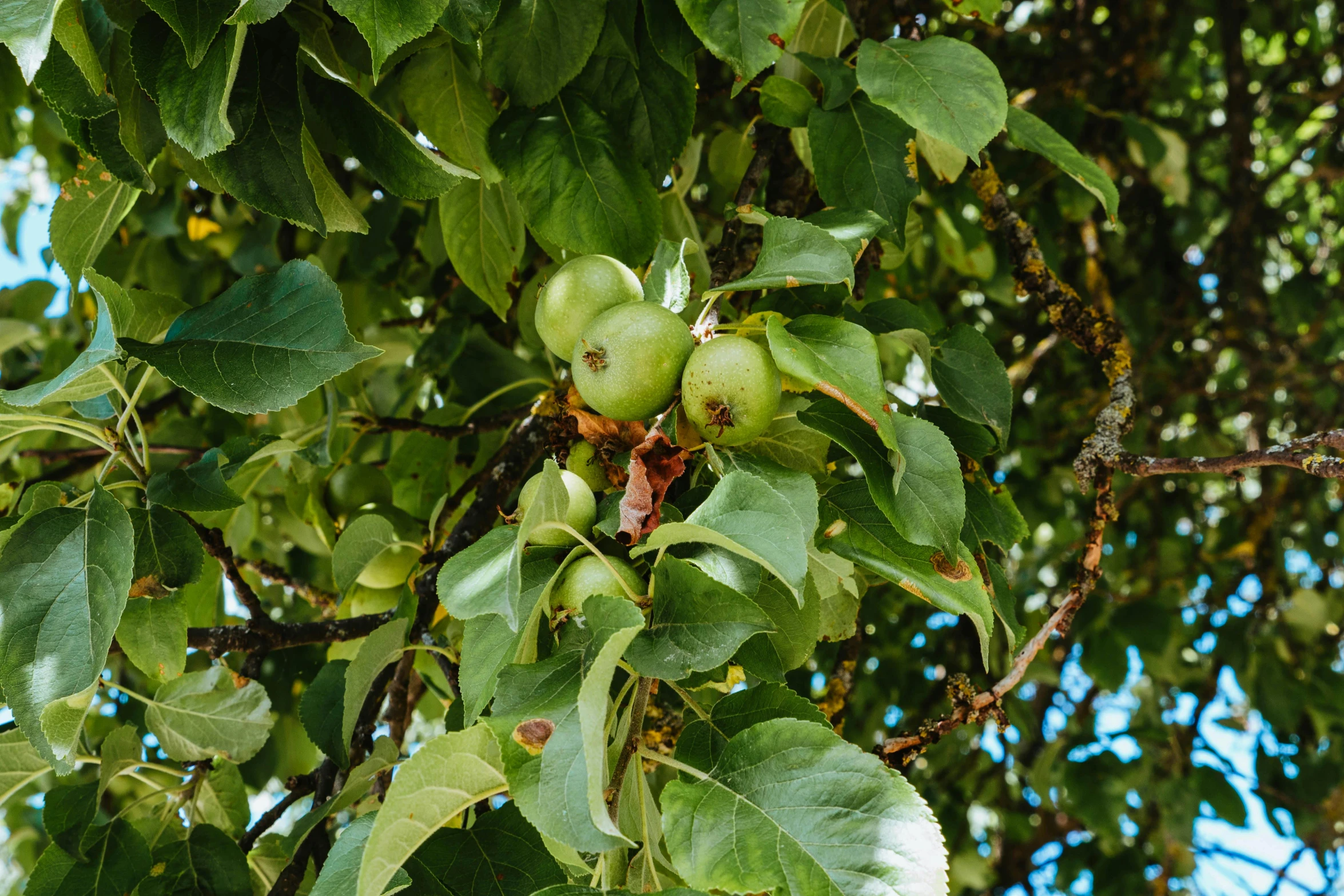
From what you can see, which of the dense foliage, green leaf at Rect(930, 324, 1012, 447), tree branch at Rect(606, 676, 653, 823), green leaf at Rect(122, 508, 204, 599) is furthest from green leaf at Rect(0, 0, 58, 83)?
green leaf at Rect(930, 324, 1012, 447)

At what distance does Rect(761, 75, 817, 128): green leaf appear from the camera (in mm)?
1096

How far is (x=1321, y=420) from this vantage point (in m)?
2.92

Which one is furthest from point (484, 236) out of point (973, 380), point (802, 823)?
point (802, 823)

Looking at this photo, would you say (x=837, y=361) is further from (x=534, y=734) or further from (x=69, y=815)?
(x=69, y=815)

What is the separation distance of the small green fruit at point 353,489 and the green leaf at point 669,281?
0.79 m

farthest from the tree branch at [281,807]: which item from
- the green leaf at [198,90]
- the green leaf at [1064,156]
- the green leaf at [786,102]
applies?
the green leaf at [1064,156]

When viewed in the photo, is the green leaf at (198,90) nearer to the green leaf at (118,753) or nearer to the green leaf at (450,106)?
the green leaf at (450,106)

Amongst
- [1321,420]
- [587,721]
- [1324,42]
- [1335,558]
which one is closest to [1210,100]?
[1324,42]

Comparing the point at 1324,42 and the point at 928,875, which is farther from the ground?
the point at 1324,42

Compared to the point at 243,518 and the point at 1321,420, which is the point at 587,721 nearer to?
the point at 243,518

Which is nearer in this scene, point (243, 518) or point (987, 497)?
point (987, 497)

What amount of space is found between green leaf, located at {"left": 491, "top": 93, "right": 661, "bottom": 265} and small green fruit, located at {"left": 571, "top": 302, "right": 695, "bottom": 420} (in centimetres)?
23

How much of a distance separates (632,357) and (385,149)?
0.38 meters

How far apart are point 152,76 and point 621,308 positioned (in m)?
0.49
